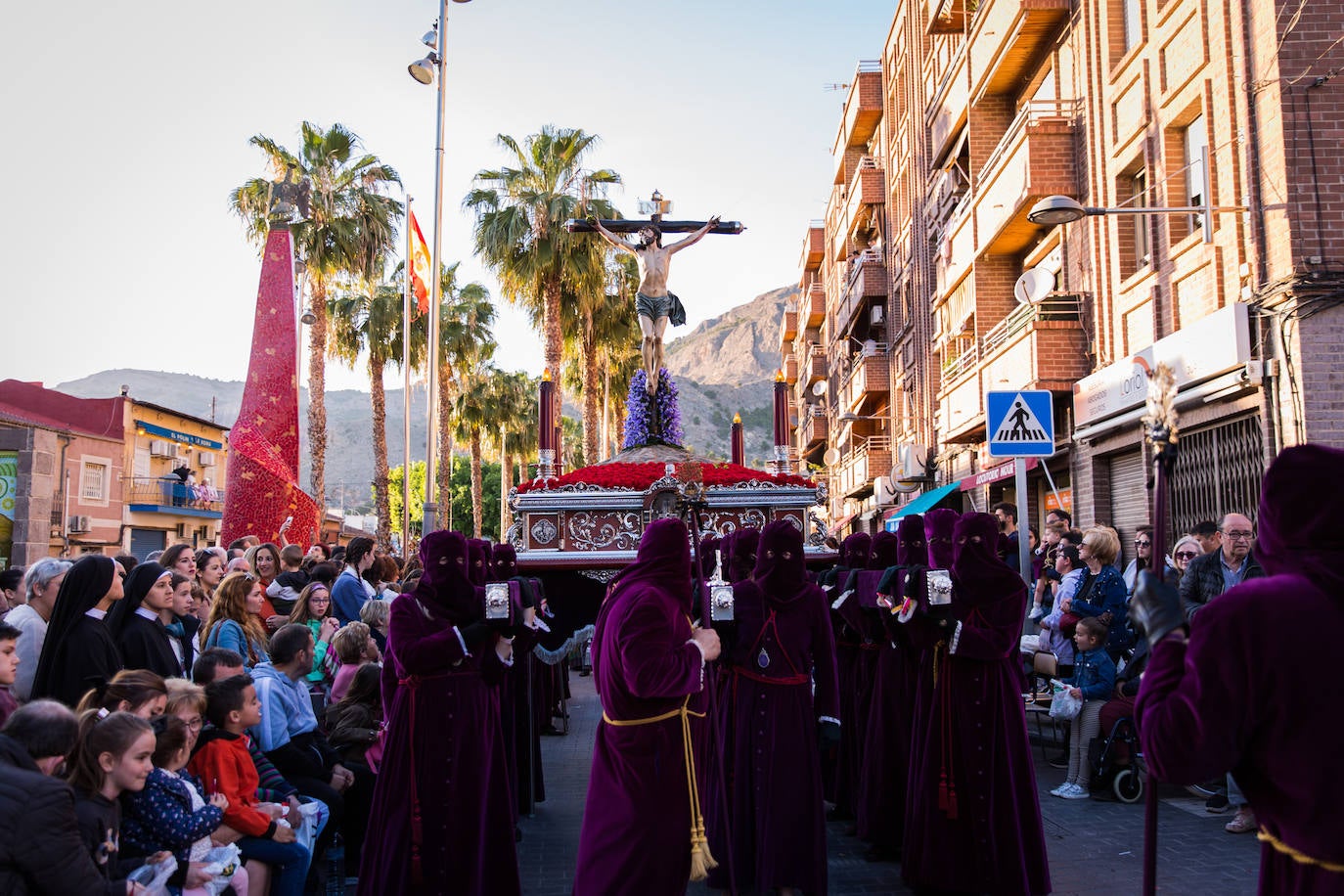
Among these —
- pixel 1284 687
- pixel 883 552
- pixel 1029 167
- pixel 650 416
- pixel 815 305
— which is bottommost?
pixel 1284 687

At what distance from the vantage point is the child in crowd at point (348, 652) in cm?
725

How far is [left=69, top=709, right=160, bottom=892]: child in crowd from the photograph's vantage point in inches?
160

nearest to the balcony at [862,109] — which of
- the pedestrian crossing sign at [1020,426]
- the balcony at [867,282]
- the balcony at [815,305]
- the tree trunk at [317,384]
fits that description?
the balcony at [867,282]

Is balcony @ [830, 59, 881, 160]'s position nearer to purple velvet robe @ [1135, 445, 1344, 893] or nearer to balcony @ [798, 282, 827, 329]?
balcony @ [798, 282, 827, 329]

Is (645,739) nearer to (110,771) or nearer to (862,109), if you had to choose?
(110,771)

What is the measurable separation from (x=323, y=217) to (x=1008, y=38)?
57.0 ft

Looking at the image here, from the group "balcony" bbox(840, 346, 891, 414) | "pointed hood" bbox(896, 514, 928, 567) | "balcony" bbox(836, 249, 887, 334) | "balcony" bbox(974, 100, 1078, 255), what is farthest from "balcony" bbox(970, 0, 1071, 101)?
"balcony" bbox(840, 346, 891, 414)

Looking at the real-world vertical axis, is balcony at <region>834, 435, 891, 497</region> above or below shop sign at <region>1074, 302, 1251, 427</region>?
above

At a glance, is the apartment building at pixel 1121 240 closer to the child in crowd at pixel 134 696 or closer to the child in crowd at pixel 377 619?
the child in crowd at pixel 134 696

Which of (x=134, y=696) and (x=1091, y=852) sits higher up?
(x=134, y=696)

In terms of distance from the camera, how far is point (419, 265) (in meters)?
18.0

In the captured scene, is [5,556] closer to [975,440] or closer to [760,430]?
[975,440]

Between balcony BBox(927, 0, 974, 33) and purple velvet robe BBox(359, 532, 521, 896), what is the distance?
20.1 m

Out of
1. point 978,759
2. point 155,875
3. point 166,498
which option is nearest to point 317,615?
point 155,875
